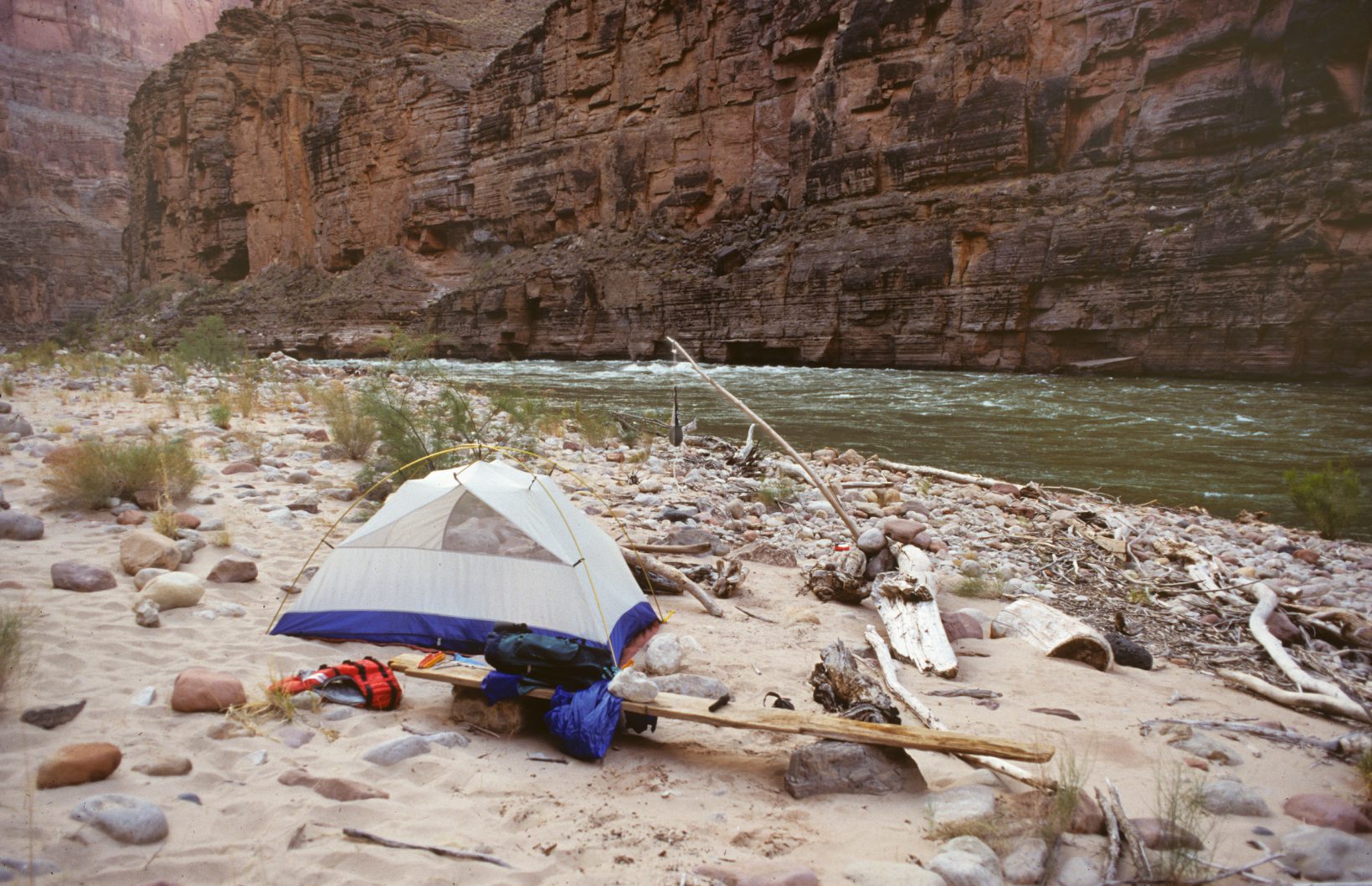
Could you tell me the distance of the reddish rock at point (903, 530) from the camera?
5504 mm

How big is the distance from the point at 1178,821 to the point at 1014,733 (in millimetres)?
776

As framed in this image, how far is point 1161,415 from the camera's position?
14336 millimetres

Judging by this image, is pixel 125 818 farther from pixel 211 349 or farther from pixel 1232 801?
pixel 211 349

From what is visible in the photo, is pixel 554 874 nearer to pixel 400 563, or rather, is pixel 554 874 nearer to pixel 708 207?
pixel 400 563

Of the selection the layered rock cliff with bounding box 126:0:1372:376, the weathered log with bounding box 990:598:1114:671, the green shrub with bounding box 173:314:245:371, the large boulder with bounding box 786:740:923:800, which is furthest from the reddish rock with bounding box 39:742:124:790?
the layered rock cliff with bounding box 126:0:1372:376

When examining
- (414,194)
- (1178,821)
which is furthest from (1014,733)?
(414,194)

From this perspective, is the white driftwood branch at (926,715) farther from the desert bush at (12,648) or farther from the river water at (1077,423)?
the river water at (1077,423)

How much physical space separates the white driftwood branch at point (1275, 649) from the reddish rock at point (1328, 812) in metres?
1.02

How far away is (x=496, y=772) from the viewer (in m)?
2.60

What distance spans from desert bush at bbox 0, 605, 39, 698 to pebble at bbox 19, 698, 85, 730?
0.17 m

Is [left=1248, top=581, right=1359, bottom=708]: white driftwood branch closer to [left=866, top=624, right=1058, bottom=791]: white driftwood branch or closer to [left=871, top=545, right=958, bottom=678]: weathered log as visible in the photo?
[left=871, top=545, right=958, bottom=678]: weathered log

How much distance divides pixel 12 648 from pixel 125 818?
996 mm

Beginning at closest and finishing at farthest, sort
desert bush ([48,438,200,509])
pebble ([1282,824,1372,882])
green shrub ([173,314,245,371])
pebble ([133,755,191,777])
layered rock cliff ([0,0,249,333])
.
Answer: pebble ([1282,824,1372,882]) < pebble ([133,755,191,777]) < desert bush ([48,438,200,509]) < green shrub ([173,314,245,371]) < layered rock cliff ([0,0,249,333])

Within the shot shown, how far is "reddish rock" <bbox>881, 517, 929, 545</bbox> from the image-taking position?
5504mm
